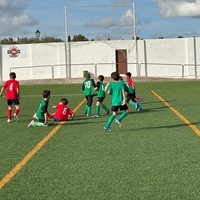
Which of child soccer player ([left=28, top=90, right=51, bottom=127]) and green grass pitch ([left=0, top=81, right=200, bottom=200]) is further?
child soccer player ([left=28, top=90, right=51, bottom=127])

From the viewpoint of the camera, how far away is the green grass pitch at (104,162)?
20.5 feet

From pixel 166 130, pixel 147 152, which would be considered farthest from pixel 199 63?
pixel 147 152

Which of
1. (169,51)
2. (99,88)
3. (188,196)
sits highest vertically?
→ (169,51)

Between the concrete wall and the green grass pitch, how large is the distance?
31.2m

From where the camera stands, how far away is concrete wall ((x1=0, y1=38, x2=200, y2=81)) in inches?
1750

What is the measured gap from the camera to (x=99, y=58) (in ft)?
148

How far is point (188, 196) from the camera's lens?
19.4 ft

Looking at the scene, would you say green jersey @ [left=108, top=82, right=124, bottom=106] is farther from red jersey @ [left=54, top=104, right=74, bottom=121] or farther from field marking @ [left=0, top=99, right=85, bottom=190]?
red jersey @ [left=54, top=104, right=74, bottom=121]

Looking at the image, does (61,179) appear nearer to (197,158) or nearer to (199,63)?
(197,158)

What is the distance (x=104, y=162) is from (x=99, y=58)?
37291mm

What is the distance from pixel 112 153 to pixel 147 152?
0.61 m

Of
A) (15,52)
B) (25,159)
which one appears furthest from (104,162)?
(15,52)

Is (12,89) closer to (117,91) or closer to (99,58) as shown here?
(117,91)

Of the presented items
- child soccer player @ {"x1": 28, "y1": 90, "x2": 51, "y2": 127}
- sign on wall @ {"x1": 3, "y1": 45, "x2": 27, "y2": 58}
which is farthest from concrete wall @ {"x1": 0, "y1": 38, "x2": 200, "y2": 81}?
child soccer player @ {"x1": 28, "y1": 90, "x2": 51, "y2": 127}
